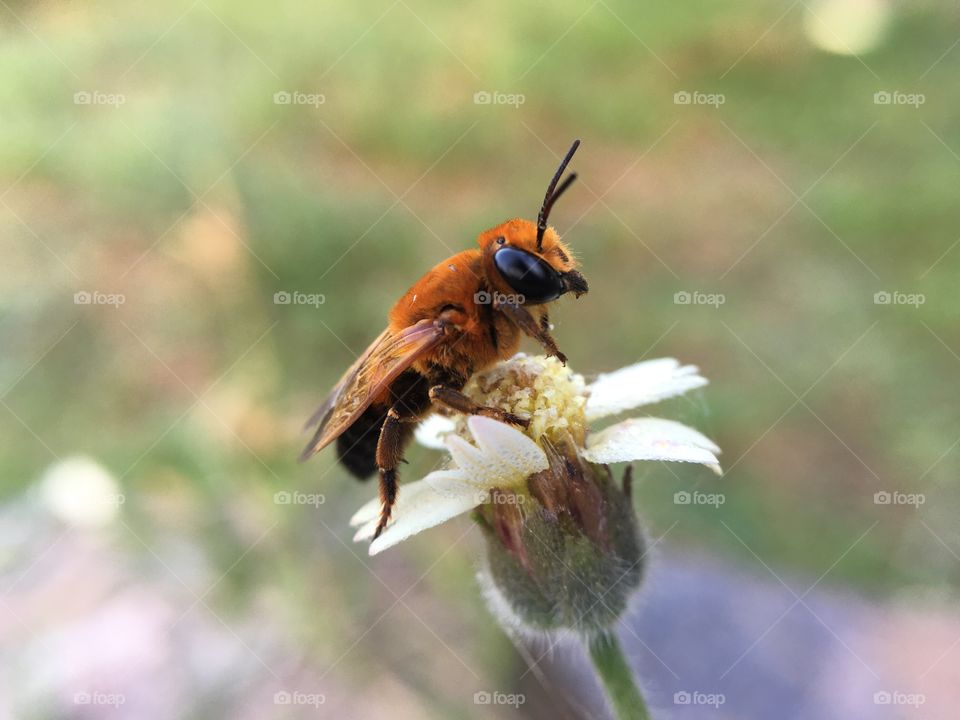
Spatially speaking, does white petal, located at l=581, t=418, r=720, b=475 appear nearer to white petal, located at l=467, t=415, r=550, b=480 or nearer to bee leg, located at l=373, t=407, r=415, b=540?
white petal, located at l=467, t=415, r=550, b=480

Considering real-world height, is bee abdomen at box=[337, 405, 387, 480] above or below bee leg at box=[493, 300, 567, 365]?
below

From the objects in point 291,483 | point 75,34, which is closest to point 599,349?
point 291,483

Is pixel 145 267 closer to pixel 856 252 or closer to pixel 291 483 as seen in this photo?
pixel 291 483

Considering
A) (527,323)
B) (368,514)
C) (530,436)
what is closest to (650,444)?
(530,436)

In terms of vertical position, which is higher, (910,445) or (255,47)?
(255,47)

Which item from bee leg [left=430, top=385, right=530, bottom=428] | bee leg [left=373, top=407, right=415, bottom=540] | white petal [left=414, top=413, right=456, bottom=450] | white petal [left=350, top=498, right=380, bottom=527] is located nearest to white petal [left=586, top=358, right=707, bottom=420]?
bee leg [left=430, top=385, right=530, bottom=428]

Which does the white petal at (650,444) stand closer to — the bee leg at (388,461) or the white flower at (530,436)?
the white flower at (530,436)

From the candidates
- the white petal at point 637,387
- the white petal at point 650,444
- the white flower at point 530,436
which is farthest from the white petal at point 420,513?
the white petal at point 637,387
